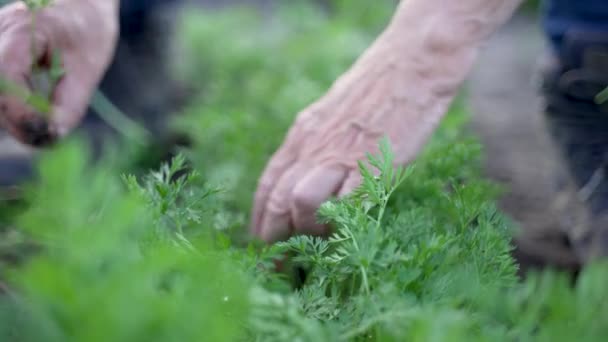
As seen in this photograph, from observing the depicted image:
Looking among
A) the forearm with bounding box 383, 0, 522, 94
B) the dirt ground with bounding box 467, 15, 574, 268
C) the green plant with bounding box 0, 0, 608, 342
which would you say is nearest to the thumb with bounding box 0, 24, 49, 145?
the green plant with bounding box 0, 0, 608, 342

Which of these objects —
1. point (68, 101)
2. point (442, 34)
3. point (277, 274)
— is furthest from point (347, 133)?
point (68, 101)

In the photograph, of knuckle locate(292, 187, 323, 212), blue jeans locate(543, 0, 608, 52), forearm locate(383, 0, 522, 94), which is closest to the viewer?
knuckle locate(292, 187, 323, 212)

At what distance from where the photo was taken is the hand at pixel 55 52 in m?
1.45

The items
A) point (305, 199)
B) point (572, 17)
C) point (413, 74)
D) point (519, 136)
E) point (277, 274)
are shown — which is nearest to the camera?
point (277, 274)

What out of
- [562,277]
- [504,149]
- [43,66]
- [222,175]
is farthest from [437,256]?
[504,149]

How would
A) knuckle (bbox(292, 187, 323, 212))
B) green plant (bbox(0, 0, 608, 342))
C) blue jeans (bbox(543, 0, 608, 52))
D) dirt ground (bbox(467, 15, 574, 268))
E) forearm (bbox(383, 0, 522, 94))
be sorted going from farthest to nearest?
1. dirt ground (bbox(467, 15, 574, 268))
2. blue jeans (bbox(543, 0, 608, 52))
3. forearm (bbox(383, 0, 522, 94))
4. knuckle (bbox(292, 187, 323, 212))
5. green plant (bbox(0, 0, 608, 342))

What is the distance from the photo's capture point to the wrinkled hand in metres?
1.46

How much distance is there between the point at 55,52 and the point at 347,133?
652mm

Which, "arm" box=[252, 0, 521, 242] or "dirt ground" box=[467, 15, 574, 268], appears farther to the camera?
"dirt ground" box=[467, 15, 574, 268]

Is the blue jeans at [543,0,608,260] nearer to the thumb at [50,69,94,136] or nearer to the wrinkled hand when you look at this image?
the wrinkled hand

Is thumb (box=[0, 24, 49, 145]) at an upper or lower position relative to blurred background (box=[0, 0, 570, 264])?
upper

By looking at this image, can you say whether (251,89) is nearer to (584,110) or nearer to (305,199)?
(584,110)

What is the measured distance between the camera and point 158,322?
2.17ft

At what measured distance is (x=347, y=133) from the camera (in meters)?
1.50
